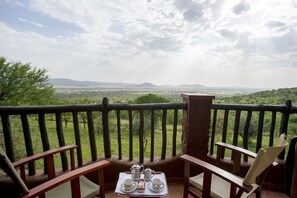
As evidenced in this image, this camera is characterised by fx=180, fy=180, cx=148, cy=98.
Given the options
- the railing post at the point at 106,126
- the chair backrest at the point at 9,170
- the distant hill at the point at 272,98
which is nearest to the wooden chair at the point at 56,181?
the chair backrest at the point at 9,170

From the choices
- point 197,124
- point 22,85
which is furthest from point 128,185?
point 22,85

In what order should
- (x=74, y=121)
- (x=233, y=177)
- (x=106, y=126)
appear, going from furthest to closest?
(x=106, y=126), (x=74, y=121), (x=233, y=177)

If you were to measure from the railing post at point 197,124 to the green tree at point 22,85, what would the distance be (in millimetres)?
12290

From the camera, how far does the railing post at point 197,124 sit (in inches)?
96.7

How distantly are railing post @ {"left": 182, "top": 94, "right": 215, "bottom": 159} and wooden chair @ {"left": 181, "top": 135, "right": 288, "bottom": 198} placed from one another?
51 cm

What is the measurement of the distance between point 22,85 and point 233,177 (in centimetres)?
1388

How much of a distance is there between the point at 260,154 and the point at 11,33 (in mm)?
7731

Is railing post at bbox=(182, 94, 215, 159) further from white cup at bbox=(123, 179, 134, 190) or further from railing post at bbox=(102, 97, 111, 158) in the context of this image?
white cup at bbox=(123, 179, 134, 190)

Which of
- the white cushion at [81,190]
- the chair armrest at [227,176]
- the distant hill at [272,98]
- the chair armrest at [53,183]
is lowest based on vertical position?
the white cushion at [81,190]

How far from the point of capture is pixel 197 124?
2.51 m

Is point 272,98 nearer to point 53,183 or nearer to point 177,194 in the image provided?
point 177,194

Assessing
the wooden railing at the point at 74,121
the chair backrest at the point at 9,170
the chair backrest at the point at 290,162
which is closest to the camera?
the chair backrest at the point at 9,170

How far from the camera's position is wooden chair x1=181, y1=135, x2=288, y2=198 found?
4.01 ft

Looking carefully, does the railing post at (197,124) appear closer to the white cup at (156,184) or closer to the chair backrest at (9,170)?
the white cup at (156,184)
